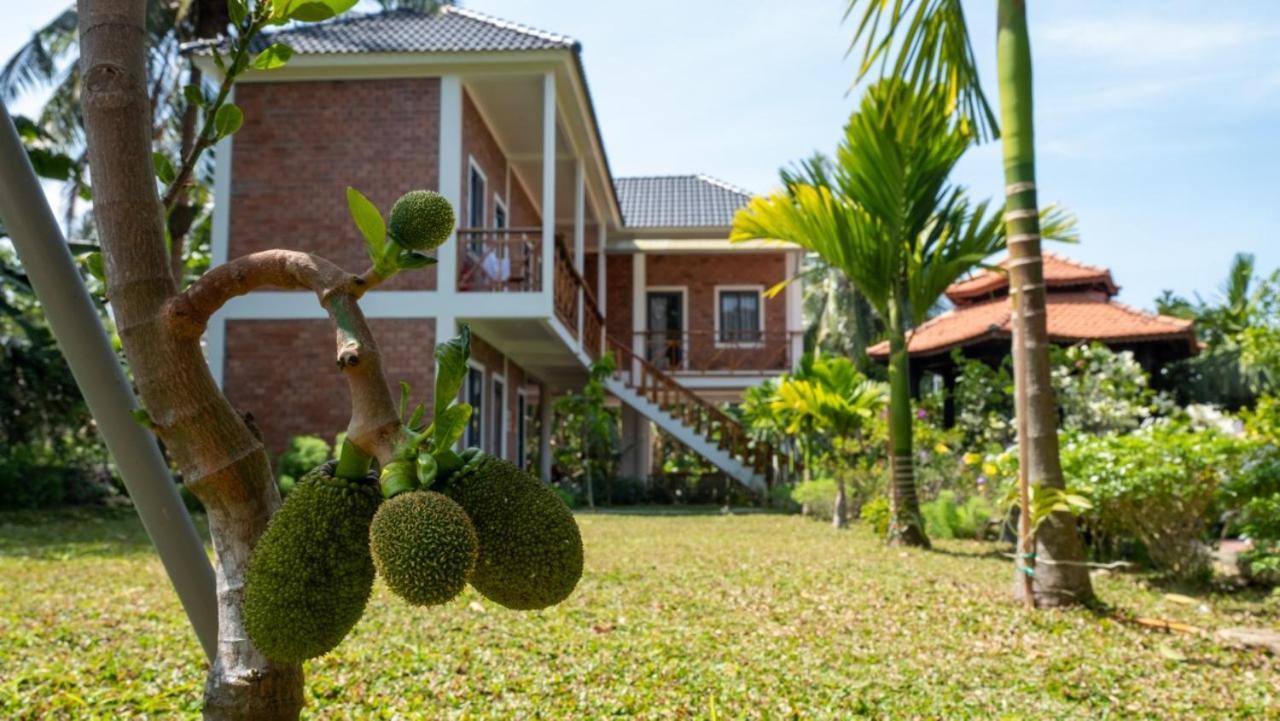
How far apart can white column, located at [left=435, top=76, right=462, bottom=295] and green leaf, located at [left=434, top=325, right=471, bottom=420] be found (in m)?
11.4

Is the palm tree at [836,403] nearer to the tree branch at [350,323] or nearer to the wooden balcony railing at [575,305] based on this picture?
the wooden balcony railing at [575,305]

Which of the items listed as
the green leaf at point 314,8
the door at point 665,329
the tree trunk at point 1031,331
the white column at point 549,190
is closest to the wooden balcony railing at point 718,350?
the door at point 665,329

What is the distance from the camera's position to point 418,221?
78 centimetres

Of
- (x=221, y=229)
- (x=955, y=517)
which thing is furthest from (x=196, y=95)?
(x=221, y=229)

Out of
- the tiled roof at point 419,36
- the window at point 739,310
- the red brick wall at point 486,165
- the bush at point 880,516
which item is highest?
the tiled roof at point 419,36

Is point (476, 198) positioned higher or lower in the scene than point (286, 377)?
higher

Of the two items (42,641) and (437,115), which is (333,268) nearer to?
(42,641)

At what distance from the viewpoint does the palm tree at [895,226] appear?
8820mm

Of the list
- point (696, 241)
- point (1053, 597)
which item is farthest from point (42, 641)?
point (696, 241)

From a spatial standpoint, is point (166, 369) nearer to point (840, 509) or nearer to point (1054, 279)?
point (840, 509)

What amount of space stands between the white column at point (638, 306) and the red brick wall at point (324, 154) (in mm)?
9359

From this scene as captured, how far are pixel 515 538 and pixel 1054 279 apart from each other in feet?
54.1

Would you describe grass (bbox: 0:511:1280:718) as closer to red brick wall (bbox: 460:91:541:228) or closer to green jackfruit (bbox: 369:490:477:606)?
green jackfruit (bbox: 369:490:477:606)

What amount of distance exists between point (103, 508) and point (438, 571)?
1561cm
